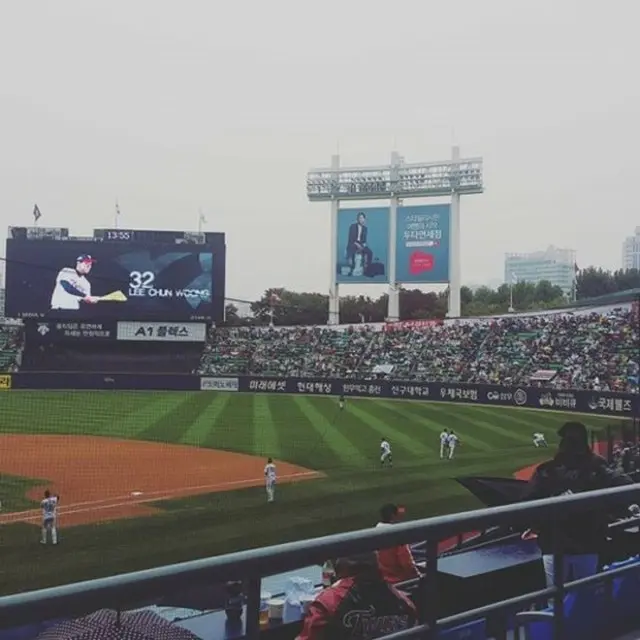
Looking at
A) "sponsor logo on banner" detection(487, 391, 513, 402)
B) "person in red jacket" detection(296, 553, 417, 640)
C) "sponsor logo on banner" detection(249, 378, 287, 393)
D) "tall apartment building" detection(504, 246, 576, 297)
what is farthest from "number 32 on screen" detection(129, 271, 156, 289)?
"tall apartment building" detection(504, 246, 576, 297)

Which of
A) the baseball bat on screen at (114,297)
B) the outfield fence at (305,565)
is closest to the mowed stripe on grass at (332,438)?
the baseball bat on screen at (114,297)

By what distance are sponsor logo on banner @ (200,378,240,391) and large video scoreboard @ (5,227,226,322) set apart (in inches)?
216

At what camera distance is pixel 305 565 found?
2107mm

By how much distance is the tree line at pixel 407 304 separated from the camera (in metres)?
80.9

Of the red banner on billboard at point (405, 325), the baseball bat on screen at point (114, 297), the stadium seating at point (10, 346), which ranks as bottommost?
the stadium seating at point (10, 346)

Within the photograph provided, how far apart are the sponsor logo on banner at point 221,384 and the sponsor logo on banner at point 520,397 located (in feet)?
56.8

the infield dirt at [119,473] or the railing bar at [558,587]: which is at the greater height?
the railing bar at [558,587]

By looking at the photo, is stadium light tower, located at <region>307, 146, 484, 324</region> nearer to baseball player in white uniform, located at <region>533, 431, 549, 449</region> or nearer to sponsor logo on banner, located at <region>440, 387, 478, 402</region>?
sponsor logo on banner, located at <region>440, 387, 478, 402</region>

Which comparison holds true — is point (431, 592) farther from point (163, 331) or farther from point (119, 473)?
point (163, 331)

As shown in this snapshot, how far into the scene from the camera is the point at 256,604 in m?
2.11

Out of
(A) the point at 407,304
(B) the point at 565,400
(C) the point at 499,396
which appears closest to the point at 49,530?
(B) the point at 565,400

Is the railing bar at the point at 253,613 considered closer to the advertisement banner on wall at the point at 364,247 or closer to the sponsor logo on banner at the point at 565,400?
the sponsor logo on banner at the point at 565,400

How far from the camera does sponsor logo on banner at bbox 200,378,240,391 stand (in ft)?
162

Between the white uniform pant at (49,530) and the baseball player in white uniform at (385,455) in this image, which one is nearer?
the white uniform pant at (49,530)
